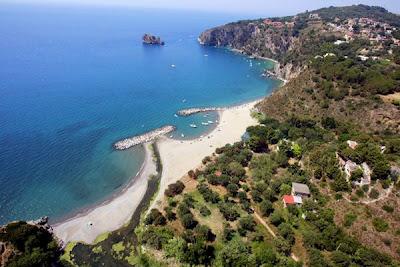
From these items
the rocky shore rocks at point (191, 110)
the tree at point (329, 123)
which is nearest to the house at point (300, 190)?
the tree at point (329, 123)

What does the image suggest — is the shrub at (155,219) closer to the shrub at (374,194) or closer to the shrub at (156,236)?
the shrub at (156,236)

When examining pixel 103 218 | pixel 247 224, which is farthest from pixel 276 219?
pixel 103 218

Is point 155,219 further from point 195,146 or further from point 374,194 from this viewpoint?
point 374,194

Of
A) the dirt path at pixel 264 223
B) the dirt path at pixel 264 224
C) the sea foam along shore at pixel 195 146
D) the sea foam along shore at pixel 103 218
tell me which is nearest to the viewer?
the dirt path at pixel 264 224

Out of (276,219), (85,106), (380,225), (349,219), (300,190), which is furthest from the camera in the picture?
(85,106)

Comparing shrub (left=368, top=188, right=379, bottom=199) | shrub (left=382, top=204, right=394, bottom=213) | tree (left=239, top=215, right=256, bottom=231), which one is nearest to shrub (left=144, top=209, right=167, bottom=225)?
tree (left=239, top=215, right=256, bottom=231)
